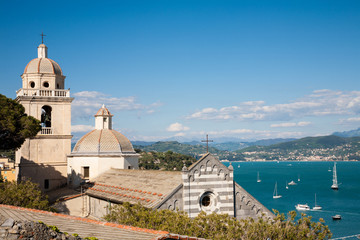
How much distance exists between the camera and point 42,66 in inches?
1847

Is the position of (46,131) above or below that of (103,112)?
below

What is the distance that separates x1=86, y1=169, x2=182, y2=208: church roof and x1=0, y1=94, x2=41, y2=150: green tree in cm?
850

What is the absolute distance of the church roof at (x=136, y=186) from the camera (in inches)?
1192

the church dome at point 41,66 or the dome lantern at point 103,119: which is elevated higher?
the church dome at point 41,66

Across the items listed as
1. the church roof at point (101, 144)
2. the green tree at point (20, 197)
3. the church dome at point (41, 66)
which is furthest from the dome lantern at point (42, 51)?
the green tree at point (20, 197)

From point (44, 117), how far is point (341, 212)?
87.3 m

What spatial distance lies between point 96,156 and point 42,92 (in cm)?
989

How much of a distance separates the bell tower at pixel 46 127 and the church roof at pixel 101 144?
9.04 feet

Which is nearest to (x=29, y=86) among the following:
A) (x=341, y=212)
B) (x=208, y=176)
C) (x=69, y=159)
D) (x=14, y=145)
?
(x=69, y=159)

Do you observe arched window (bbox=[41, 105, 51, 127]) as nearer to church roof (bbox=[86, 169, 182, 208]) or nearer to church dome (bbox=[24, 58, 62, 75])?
church dome (bbox=[24, 58, 62, 75])

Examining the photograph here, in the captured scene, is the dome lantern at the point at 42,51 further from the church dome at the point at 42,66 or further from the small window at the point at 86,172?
the small window at the point at 86,172

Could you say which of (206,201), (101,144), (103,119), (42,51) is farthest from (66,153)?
(206,201)

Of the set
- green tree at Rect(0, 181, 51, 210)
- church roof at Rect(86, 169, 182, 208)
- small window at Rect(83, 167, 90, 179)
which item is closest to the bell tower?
small window at Rect(83, 167, 90, 179)

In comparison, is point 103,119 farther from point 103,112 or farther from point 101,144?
point 101,144
